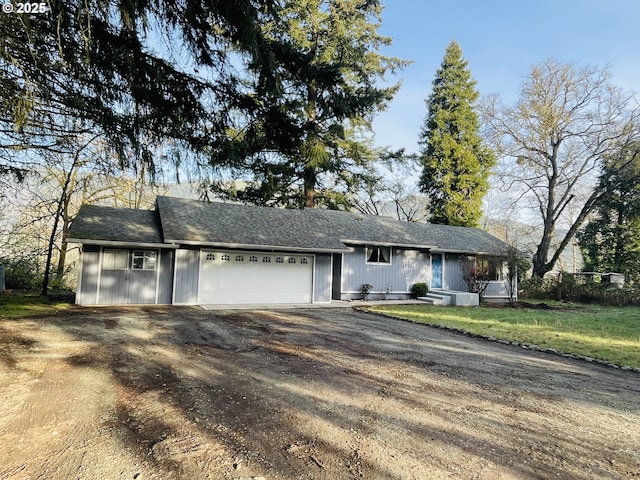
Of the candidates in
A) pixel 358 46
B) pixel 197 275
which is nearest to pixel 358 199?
pixel 358 46

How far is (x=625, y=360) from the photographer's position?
6312 mm

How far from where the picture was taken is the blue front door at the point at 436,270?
17.7 m

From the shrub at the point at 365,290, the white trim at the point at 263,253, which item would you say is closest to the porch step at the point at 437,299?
the shrub at the point at 365,290

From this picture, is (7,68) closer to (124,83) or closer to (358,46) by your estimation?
(124,83)

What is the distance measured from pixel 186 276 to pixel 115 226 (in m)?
3.11

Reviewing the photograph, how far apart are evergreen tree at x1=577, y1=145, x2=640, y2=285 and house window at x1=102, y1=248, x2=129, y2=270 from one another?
2526 cm

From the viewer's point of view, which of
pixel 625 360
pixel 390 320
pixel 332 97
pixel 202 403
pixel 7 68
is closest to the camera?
pixel 202 403

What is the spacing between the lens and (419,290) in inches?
649

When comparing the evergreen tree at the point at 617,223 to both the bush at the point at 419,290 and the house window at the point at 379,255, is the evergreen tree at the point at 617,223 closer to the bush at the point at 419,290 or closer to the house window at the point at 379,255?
the bush at the point at 419,290

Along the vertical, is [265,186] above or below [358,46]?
below

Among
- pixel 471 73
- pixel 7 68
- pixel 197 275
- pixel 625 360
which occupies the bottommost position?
pixel 625 360

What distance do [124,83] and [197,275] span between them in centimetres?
849

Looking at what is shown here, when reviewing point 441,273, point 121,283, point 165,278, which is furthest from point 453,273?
point 121,283

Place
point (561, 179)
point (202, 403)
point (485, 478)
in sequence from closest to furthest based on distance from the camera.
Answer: point (485, 478)
point (202, 403)
point (561, 179)
